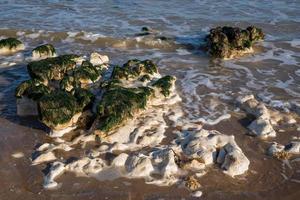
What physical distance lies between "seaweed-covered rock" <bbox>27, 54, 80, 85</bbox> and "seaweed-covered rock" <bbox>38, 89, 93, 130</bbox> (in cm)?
140

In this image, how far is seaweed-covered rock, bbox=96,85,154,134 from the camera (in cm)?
643

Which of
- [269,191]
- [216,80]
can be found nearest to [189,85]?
[216,80]

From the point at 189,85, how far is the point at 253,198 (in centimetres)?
373

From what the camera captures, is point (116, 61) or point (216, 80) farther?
point (116, 61)

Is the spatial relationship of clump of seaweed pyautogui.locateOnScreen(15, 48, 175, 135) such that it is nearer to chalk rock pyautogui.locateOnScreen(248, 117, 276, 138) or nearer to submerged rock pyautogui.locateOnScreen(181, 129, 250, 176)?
submerged rock pyautogui.locateOnScreen(181, 129, 250, 176)

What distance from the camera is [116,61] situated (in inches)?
393

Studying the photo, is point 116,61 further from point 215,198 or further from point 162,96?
point 215,198

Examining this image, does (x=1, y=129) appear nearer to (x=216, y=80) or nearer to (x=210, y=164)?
(x=210, y=164)

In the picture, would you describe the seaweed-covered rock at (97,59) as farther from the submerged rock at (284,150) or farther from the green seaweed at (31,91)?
the submerged rock at (284,150)

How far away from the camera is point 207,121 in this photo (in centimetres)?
701

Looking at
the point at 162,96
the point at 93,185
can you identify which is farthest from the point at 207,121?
the point at 93,185

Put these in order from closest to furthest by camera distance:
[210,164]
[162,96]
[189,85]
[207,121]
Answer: [210,164]
[207,121]
[162,96]
[189,85]

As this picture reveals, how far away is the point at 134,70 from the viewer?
8352 millimetres

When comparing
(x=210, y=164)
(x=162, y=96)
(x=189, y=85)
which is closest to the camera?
(x=210, y=164)
